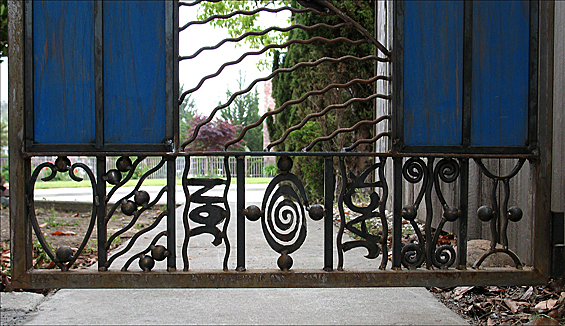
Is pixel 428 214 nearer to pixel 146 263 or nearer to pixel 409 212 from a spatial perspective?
pixel 409 212

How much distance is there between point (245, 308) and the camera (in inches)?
97.4

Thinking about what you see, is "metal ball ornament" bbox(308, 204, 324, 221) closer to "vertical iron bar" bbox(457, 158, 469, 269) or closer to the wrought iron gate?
the wrought iron gate

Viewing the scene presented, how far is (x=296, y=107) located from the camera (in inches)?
316

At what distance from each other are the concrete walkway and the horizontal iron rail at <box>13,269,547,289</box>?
0.42m

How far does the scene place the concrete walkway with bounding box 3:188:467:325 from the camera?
2232 millimetres

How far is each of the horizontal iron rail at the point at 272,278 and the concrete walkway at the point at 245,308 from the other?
16.4 inches

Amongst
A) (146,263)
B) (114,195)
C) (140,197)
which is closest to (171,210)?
(140,197)

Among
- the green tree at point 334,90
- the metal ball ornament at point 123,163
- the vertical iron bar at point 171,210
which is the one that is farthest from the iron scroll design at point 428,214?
the green tree at point 334,90

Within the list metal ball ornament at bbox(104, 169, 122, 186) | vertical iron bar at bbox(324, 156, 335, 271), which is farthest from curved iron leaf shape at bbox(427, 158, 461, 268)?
metal ball ornament at bbox(104, 169, 122, 186)

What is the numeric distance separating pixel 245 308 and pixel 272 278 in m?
0.76

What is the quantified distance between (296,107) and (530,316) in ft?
20.6

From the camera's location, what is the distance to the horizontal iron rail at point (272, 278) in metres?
1.79

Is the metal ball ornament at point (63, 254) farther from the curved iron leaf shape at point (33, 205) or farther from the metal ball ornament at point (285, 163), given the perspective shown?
the metal ball ornament at point (285, 163)

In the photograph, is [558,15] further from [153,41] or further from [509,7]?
[153,41]
